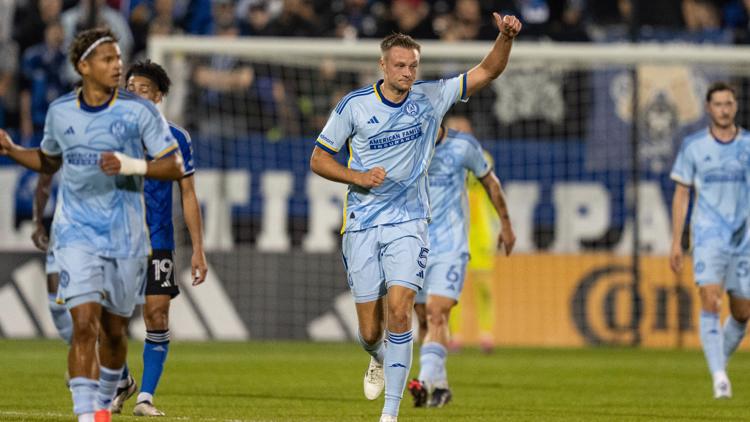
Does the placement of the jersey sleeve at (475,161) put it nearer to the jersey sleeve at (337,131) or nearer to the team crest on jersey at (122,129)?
the jersey sleeve at (337,131)

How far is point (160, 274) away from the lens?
966 cm

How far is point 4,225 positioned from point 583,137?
7.83m

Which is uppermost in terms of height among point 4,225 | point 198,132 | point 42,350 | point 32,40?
point 32,40

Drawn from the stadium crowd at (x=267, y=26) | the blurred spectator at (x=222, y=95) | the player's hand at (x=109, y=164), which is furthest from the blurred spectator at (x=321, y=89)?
the player's hand at (x=109, y=164)

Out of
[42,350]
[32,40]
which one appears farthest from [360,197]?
A: [32,40]

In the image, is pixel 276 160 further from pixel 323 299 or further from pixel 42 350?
pixel 42 350

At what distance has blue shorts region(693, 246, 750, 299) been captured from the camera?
39.0ft

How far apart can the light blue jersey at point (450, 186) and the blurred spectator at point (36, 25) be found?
10630mm

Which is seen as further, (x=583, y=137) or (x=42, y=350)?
(x=583, y=137)

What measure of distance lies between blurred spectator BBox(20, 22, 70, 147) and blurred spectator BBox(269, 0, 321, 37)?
3.11 metres

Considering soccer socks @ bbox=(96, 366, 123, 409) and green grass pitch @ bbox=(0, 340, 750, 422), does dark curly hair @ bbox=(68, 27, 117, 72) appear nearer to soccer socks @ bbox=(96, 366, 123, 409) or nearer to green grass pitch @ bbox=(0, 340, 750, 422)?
soccer socks @ bbox=(96, 366, 123, 409)

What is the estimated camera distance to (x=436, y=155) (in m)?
11.4

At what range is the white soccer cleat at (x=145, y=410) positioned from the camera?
30.9 ft

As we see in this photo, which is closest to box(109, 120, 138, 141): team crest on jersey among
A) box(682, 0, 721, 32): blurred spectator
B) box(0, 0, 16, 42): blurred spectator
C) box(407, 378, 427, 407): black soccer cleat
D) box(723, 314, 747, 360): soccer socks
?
box(407, 378, 427, 407): black soccer cleat
